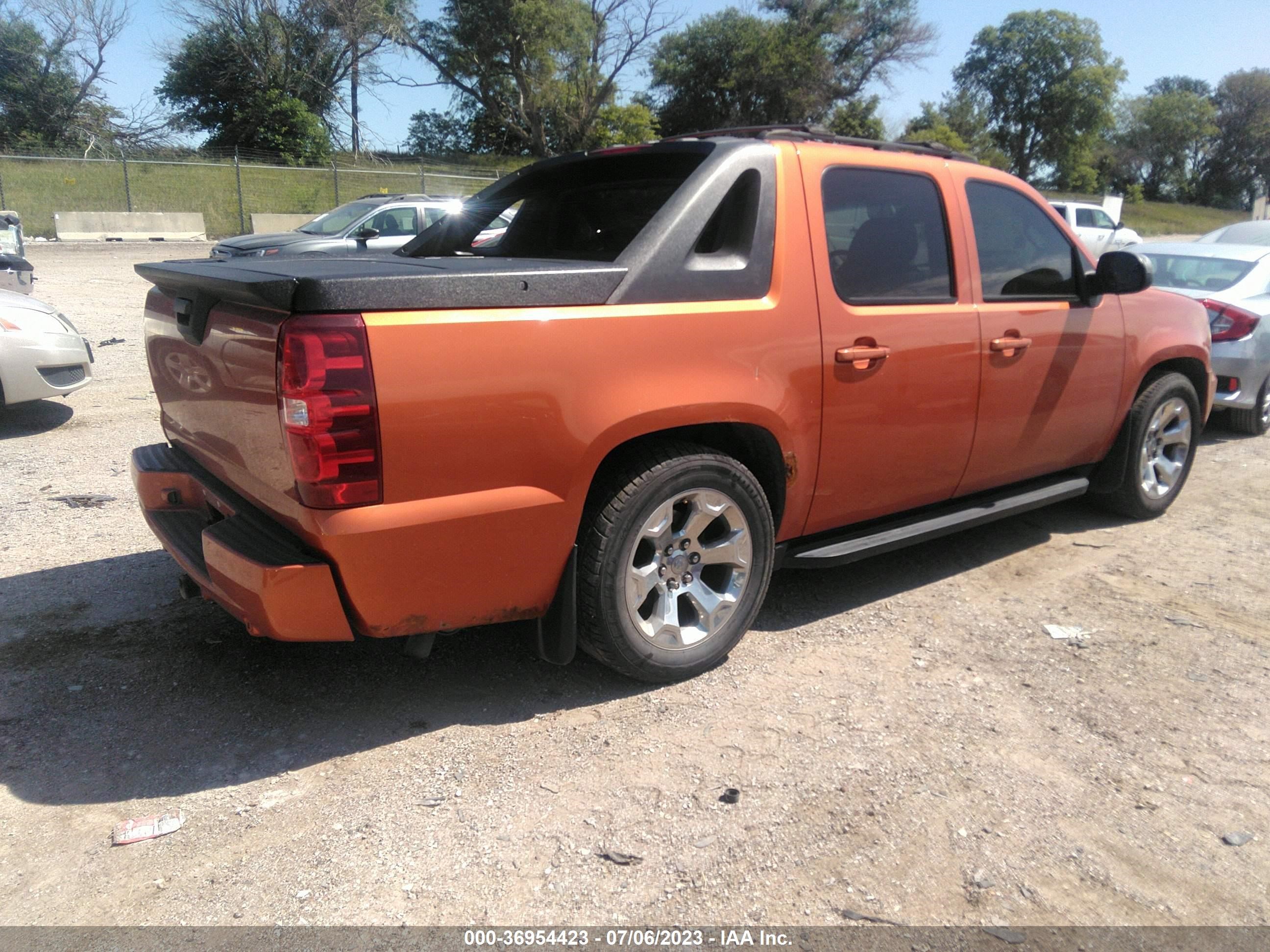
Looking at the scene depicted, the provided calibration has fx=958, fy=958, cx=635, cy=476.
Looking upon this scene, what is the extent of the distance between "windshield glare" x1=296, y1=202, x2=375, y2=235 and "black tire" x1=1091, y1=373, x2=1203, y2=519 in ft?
42.8

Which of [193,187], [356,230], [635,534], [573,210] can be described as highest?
[193,187]

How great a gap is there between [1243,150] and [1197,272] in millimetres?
89170

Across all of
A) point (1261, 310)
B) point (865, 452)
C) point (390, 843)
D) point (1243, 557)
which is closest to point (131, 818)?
point (390, 843)

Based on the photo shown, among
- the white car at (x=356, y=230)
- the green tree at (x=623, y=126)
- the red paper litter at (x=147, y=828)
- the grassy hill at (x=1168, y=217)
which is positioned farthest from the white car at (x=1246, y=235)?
the grassy hill at (x=1168, y=217)

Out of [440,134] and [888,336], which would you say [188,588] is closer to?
[888,336]

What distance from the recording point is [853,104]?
187 ft

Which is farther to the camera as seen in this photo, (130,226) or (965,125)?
(965,125)

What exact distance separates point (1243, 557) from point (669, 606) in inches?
134

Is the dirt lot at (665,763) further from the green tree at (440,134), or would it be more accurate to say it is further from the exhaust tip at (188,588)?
the green tree at (440,134)

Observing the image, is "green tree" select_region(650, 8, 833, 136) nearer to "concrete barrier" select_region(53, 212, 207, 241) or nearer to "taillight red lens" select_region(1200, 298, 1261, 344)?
"concrete barrier" select_region(53, 212, 207, 241)

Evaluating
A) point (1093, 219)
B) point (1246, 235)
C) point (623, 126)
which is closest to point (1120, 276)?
point (1246, 235)

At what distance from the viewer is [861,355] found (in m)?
3.55

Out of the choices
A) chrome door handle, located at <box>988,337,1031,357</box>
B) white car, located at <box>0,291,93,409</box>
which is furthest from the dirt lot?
white car, located at <box>0,291,93,409</box>

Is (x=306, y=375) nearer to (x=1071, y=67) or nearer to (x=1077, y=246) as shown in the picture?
(x=1077, y=246)
